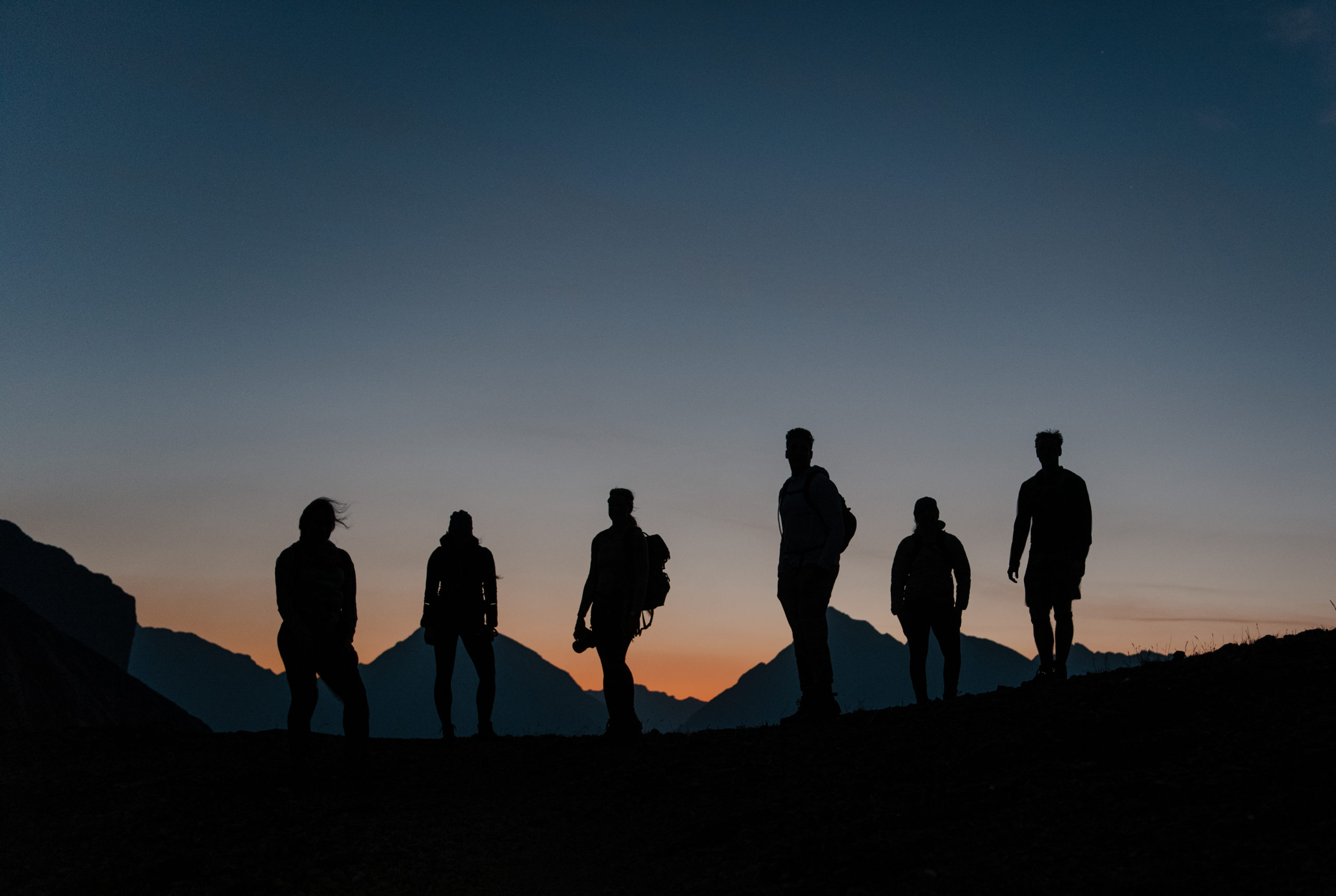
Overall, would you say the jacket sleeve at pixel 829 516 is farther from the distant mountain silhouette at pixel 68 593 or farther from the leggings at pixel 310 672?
the distant mountain silhouette at pixel 68 593

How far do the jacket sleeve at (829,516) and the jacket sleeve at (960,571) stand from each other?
1.92m

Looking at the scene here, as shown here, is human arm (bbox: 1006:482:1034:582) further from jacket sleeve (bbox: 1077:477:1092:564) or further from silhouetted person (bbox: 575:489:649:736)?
silhouetted person (bbox: 575:489:649:736)

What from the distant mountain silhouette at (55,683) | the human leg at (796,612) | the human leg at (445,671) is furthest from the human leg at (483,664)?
the distant mountain silhouette at (55,683)

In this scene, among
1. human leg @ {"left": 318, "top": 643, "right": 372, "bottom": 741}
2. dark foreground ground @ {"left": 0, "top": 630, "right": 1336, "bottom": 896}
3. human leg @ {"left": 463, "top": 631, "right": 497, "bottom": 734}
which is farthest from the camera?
human leg @ {"left": 463, "top": 631, "right": 497, "bottom": 734}

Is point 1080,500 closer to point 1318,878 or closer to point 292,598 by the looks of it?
point 1318,878

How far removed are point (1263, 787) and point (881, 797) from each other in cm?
210

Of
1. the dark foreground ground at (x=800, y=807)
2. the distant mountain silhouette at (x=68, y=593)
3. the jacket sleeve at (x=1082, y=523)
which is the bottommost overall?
the dark foreground ground at (x=800, y=807)

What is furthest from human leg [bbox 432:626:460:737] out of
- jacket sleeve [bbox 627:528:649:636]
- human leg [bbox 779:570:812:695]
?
human leg [bbox 779:570:812:695]

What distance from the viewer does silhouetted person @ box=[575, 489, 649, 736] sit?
9359mm

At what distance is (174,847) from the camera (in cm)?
661

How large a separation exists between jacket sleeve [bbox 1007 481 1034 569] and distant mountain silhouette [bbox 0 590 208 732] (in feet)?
160

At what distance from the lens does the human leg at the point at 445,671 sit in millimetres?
10641

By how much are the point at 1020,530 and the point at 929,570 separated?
1.23m

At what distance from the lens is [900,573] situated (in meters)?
10.6
